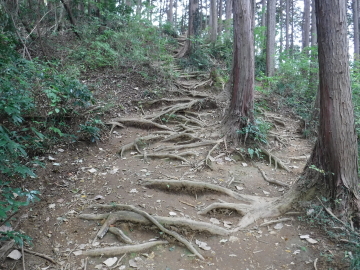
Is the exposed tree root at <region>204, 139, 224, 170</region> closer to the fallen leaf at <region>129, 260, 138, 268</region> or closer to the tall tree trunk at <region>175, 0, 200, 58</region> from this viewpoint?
the fallen leaf at <region>129, 260, 138, 268</region>

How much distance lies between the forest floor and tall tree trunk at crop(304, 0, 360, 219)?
73cm

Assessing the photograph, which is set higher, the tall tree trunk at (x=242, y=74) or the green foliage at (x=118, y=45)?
the green foliage at (x=118, y=45)

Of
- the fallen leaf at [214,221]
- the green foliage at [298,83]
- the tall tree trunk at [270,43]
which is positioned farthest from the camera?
the tall tree trunk at [270,43]

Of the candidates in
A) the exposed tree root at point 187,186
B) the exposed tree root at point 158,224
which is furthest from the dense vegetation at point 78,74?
the exposed tree root at point 187,186

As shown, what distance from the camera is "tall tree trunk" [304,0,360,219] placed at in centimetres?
376

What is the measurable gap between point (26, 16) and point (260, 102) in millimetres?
9907

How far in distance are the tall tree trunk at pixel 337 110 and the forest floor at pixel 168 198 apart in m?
0.73

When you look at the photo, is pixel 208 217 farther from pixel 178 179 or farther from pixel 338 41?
pixel 338 41

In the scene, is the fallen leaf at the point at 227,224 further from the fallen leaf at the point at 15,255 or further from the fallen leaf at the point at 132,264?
the fallen leaf at the point at 15,255

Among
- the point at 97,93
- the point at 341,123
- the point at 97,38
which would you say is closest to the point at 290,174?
the point at 341,123

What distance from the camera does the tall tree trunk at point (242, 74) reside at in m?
6.82

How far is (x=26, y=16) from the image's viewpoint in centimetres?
1019

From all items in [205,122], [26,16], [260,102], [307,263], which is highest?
[26,16]

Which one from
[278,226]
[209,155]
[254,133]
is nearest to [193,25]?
[254,133]
